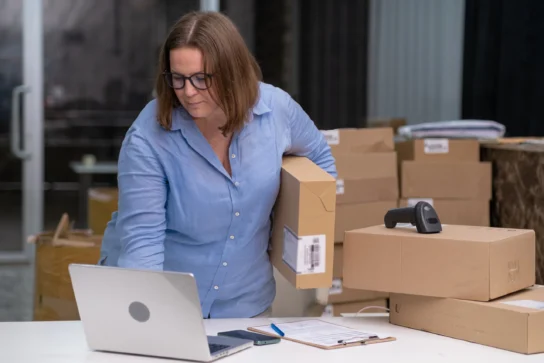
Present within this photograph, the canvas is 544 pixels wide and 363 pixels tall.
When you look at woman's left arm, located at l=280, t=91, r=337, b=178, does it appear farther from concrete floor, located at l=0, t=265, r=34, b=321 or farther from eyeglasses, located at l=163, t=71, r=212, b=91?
concrete floor, located at l=0, t=265, r=34, b=321

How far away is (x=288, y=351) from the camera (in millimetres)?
1982

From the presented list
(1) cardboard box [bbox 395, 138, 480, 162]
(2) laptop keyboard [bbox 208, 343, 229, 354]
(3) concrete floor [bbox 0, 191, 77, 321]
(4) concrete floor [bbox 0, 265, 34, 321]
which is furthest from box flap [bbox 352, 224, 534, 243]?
(3) concrete floor [bbox 0, 191, 77, 321]

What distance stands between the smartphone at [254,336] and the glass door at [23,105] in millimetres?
3707

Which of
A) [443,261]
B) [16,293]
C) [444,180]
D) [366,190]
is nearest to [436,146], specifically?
[444,180]

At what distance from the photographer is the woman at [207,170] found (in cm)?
210

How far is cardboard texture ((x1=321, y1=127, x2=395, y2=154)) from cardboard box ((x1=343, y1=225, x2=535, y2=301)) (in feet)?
4.66

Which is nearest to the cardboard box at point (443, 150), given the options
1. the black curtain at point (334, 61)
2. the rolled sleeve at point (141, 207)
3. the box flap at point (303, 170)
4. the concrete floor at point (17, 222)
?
the box flap at point (303, 170)

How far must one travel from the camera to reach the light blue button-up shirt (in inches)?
84.2

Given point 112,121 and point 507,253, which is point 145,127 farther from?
point 112,121

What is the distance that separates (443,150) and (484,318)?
6.01ft

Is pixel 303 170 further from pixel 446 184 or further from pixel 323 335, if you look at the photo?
pixel 446 184

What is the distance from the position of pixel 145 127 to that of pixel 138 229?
0.86ft

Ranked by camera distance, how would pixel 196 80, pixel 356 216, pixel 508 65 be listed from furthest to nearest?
pixel 508 65 < pixel 356 216 < pixel 196 80

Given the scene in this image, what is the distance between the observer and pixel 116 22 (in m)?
5.83
